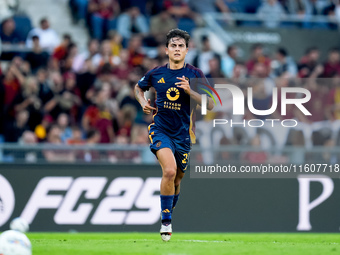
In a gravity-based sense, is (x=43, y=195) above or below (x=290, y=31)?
below

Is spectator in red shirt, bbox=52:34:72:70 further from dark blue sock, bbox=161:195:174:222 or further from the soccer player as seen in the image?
dark blue sock, bbox=161:195:174:222

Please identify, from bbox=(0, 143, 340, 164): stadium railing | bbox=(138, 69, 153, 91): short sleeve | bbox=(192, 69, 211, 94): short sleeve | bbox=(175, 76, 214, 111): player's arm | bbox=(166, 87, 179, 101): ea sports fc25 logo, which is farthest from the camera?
bbox=(0, 143, 340, 164): stadium railing

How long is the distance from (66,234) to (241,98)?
4658mm

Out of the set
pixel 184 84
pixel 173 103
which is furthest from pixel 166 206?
pixel 184 84

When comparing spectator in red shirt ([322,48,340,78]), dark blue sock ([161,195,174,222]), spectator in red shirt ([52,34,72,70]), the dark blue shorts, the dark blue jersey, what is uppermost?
the dark blue jersey

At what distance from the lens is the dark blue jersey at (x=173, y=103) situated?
9.45 m

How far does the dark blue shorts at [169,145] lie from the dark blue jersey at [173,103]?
6 cm

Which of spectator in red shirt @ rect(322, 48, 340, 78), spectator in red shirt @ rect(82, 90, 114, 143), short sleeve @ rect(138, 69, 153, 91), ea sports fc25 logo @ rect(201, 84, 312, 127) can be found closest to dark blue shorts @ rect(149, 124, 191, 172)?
short sleeve @ rect(138, 69, 153, 91)

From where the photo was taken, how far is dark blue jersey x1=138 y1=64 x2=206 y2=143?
31.0ft

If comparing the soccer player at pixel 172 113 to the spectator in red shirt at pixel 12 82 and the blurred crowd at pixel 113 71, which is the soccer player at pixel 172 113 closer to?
the blurred crowd at pixel 113 71

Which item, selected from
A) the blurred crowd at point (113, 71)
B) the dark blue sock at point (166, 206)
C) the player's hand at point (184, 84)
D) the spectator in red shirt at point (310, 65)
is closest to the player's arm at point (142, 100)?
the player's hand at point (184, 84)

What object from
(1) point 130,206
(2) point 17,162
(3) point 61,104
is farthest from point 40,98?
(1) point 130,206

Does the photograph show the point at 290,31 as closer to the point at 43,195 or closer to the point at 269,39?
the point at 269,39

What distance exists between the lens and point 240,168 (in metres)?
13.7
